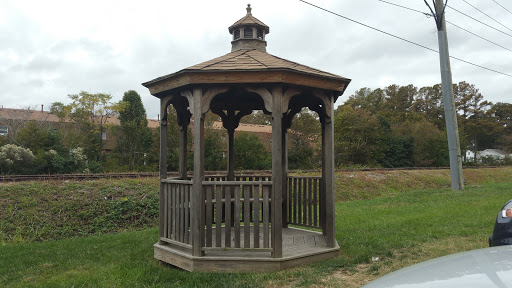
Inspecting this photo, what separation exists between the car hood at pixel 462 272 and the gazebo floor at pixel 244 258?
10.2ft

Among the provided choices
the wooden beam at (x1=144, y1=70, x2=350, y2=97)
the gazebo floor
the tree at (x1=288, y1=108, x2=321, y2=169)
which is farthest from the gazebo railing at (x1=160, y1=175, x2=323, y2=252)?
the tree at (x1=288, y1=108, x2=321, y2=169)

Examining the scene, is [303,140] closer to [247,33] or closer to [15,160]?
→ [15,160]

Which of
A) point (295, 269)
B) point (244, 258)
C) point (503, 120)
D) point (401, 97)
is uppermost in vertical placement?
point (401, 97)

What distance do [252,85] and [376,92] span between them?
62515 mm

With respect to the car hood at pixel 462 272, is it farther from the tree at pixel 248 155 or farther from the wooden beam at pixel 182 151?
the tree at pixel 248 155

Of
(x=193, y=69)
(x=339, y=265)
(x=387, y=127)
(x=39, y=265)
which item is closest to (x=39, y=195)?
(x=39, y=265)

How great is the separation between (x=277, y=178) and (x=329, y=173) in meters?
1.13

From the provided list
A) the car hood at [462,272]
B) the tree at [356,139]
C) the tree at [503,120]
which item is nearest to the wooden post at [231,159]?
the car hood at [462,272]

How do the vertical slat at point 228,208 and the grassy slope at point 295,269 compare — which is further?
the vertical slat at point 228,208

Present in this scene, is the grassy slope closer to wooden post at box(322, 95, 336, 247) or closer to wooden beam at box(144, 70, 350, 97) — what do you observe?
wooden post at box(322, 95, 336, 247)

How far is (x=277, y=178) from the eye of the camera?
5098 millimetres

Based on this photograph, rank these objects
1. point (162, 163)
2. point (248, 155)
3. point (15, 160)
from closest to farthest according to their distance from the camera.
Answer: point (162, 163) < point (15, 160) < point (248, 155)

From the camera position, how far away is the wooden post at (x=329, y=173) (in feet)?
18.9

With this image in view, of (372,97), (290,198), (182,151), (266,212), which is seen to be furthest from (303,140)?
(372,97)
